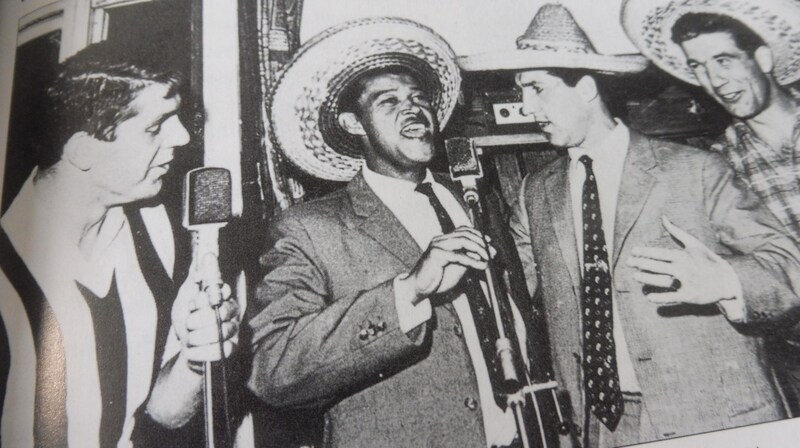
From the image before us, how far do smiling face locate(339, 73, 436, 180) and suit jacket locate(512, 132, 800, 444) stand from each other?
435 millimetres

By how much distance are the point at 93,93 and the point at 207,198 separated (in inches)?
23.5

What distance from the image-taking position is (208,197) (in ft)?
6.48

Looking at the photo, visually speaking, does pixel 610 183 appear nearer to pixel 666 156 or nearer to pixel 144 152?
pixel 666 156

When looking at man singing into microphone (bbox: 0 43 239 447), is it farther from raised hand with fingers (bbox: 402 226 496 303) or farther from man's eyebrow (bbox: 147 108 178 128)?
raised hand with fingers (bbox: 402 226 496 303)

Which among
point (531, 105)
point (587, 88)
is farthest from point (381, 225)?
point (587, 88)

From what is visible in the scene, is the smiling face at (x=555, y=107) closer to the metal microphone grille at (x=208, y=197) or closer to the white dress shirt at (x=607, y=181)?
the white dress shirt at (x=607, y=181)

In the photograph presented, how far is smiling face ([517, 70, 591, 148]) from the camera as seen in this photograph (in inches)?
88.0

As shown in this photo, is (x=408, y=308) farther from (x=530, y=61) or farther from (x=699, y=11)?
(x=699, y=11)

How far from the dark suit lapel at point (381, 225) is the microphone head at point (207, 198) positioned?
433 mm

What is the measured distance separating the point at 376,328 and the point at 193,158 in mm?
892

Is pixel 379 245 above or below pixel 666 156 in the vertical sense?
below

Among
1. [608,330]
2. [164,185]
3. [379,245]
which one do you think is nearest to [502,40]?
[379,245]

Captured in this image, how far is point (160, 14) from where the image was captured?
7.15ft

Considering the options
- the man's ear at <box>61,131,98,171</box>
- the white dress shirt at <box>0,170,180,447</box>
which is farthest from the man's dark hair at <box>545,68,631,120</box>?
the man's ear at <box>61,131,98,171</box>
